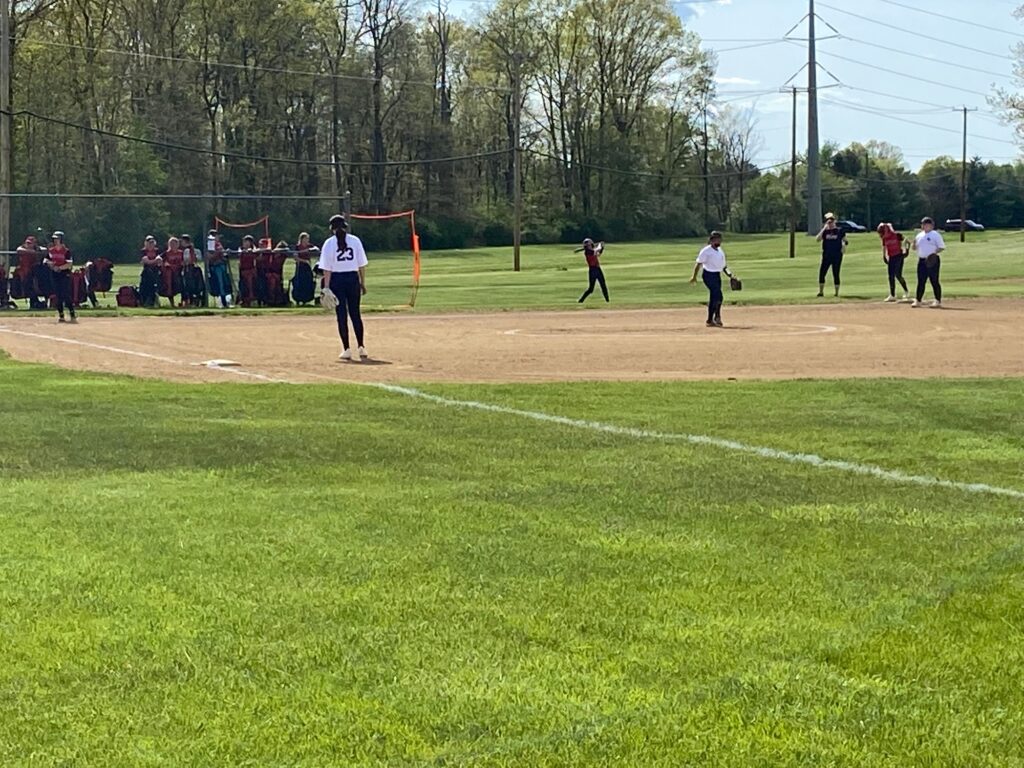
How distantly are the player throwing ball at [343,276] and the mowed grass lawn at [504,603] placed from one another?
21.4 ft

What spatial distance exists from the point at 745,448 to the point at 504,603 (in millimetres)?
4078

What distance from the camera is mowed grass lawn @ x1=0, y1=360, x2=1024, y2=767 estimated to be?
12.0 feet

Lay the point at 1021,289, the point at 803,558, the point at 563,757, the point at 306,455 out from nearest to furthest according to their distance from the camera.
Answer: the point at 563,757 < the point at 803,558 < the point at 306,455 < the point at 1021,289

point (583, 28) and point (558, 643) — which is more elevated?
point (583, 28)

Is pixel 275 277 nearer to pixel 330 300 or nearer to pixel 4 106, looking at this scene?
pixel 4 106

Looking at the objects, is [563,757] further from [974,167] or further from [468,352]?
[974,167]

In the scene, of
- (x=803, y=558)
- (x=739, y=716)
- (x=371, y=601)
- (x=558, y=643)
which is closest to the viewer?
(x=739, y=716)

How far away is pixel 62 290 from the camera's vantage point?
2402 cm

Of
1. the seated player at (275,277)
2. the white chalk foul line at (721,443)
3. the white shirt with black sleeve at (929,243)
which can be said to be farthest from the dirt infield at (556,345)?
the seated player at (275,277)

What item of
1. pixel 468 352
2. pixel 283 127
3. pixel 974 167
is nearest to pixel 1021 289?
pixel 468 352

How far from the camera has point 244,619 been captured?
15.4 feet

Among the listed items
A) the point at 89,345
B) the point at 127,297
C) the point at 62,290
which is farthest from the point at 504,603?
the point at 127,297

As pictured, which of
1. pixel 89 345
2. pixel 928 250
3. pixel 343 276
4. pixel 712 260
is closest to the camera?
pixel 343 276

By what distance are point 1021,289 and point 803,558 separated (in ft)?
96.5
